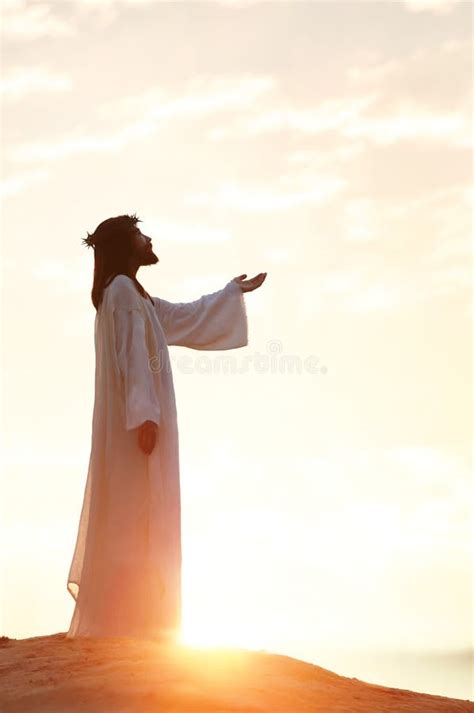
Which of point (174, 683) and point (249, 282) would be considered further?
point (249, 282)

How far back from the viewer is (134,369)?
10.2 meters

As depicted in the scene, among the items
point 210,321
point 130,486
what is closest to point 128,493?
point 130,486

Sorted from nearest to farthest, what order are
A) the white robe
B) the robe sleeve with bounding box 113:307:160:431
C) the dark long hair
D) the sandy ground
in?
the sandy ground, the white robe, the robe sleeve with bounding box 113:307:160:431, the dark long hair

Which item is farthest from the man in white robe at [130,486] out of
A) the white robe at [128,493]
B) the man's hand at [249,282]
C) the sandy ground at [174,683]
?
the man's hand at [249,282]

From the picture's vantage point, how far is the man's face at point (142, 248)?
1077cm

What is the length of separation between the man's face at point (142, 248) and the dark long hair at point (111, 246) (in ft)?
0.15

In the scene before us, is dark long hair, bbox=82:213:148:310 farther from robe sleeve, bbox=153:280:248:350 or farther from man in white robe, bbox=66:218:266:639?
robe sleeve, bbox=153:280:248:350

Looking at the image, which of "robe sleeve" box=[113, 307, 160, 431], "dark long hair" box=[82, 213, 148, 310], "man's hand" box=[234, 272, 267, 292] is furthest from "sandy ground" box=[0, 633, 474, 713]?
"man's hand" box=[234, 272, 267, 292]

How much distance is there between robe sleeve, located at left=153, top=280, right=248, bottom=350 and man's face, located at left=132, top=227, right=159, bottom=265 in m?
0.65

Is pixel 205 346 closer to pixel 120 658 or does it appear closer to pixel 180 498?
pixel 180 498

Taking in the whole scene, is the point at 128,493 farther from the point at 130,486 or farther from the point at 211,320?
the point at 211,320

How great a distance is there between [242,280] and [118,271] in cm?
147

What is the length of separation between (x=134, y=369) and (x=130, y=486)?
1009 mm

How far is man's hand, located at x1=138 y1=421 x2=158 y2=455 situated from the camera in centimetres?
1014
